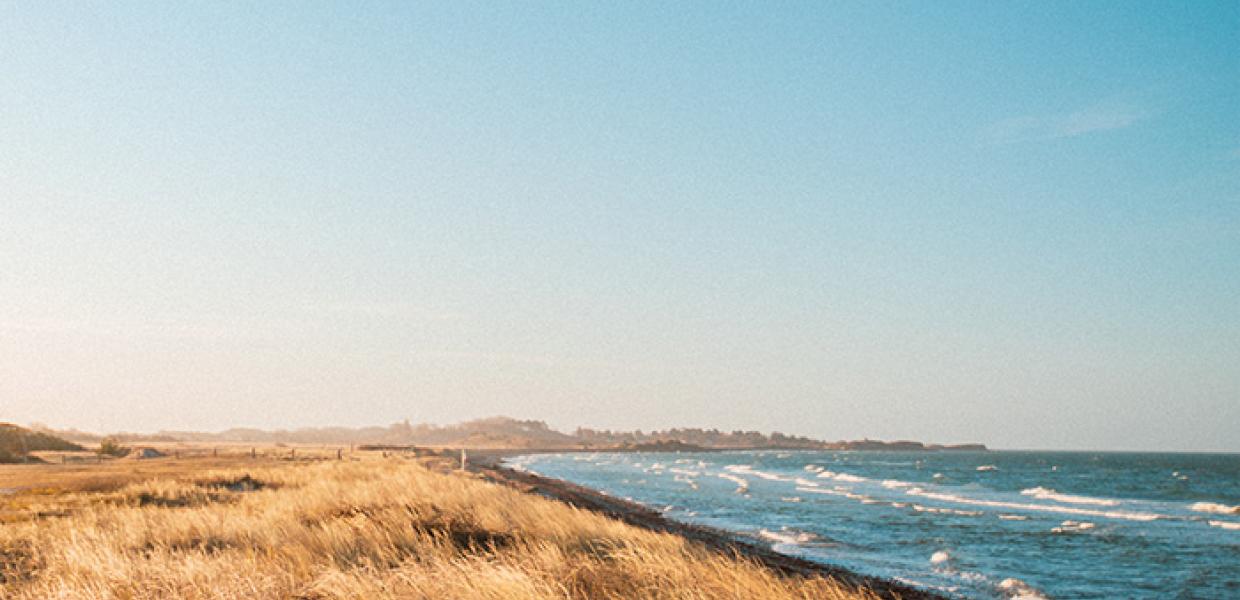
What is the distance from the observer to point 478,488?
21.6 meters

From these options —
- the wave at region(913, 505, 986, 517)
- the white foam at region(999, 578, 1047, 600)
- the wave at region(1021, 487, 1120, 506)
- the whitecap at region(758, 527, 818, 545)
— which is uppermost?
the white foam at region(999, 578, 1047, 600)

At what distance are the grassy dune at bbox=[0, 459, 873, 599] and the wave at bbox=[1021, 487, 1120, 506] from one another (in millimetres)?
44037

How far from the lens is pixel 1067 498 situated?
54.1 meters

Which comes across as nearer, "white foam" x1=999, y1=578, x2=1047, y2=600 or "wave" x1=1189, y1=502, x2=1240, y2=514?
"white foam" x1=999, y1=578, x2=1047, y2=600

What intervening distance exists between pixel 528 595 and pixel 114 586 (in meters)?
4.91

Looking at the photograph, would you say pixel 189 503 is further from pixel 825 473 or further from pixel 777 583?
pixel 825 473

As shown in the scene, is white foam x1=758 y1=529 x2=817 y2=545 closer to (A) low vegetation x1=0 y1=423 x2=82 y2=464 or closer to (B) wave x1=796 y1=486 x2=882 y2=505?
(B) wave x1=796 y1=486 x2=882 y2=505

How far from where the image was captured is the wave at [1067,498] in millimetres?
49600

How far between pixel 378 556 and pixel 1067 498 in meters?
54.9

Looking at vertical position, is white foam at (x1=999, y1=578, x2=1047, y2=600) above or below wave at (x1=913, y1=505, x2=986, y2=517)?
above

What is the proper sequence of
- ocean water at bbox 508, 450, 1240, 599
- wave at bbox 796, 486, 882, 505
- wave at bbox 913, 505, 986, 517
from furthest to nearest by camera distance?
wave at bbox 796, 486, 882, 505
wave at bbox 913, 505, 986, 517
ocean water at bbox 508, 450, 1240, 599

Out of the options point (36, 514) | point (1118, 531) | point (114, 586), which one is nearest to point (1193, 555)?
point (1118, 531)

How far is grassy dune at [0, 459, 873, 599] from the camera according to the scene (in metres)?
8.06

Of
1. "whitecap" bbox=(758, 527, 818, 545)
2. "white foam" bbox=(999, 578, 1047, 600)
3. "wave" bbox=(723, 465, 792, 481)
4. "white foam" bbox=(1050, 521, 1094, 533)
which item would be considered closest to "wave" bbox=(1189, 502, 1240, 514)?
"white foam" bbox=(1050, 521, 1094, 533)
